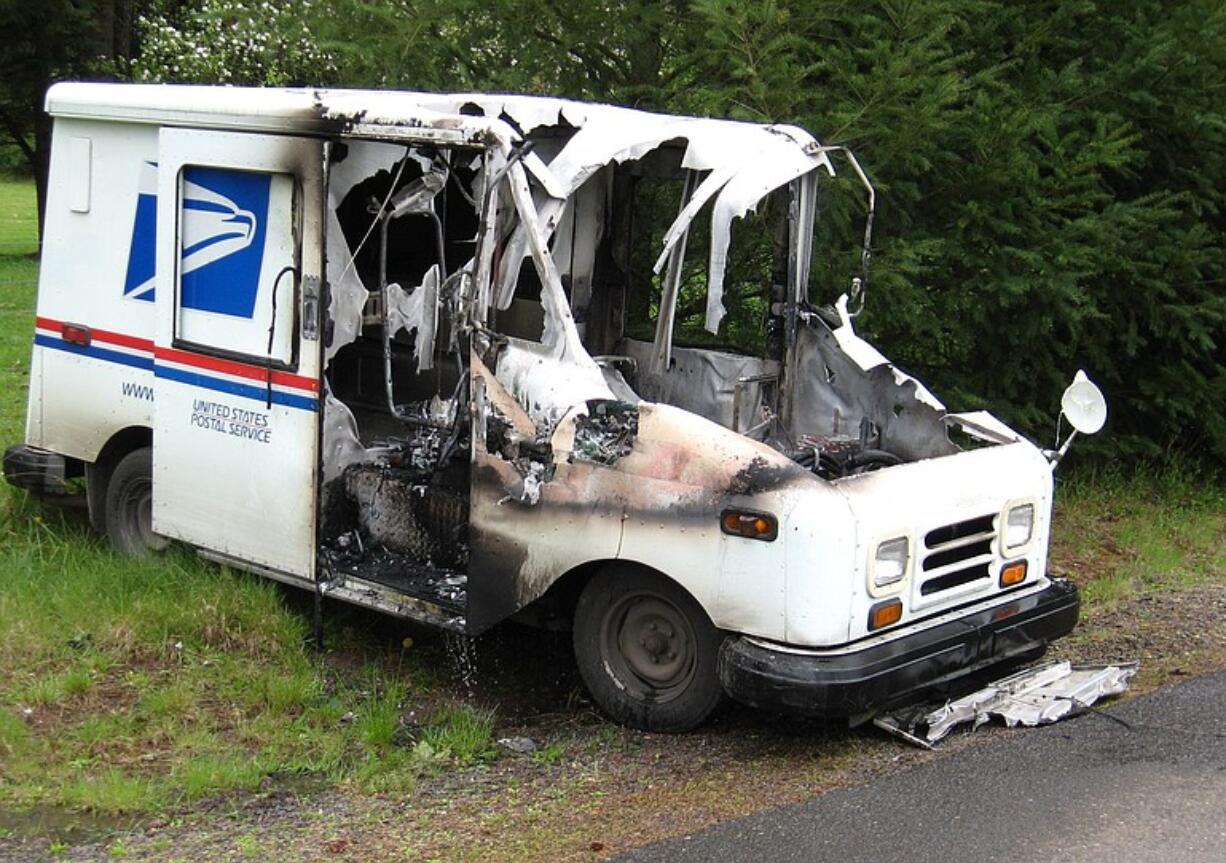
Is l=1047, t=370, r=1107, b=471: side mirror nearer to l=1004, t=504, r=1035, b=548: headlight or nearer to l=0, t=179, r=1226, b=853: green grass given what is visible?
l=1004, t=504, r=1035, b=548: headlight

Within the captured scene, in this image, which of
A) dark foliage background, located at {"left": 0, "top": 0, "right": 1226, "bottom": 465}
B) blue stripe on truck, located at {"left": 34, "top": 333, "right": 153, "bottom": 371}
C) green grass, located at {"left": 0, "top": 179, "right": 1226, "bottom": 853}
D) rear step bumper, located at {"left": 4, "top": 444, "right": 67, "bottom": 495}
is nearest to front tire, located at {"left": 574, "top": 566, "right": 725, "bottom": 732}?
green grass, located at {"left": 0, "top": 179, "right": 1226, "bottom": 853}

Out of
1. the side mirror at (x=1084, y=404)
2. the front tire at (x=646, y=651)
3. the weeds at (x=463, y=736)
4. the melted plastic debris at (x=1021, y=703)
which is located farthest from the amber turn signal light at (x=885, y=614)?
the weeds at (x=463, y=736)

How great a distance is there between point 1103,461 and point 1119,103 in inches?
102

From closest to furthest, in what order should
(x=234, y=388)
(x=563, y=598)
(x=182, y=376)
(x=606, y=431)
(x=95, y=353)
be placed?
(x=606, y=431), (x=563, y=598), (x=234, y=388), (x=182, y=376), (x=95, y=353)

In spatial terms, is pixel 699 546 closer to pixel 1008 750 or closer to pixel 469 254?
pixel 1008 750

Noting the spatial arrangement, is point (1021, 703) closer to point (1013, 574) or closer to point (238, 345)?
point (1013, 574)

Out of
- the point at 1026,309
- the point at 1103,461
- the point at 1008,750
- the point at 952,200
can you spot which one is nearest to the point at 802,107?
the point at 952,200

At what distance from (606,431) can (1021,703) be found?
6.76 ft

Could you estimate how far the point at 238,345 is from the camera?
22.6ft

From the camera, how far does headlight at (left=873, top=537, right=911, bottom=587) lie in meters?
5.45

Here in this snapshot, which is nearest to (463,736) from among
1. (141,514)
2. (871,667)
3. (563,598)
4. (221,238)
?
(563,598)

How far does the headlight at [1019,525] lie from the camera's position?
6077mm

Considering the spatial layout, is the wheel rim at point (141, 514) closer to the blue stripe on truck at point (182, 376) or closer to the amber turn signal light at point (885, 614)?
the blue stripe on truck at point (182, 376)

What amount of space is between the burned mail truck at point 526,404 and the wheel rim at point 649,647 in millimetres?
13
